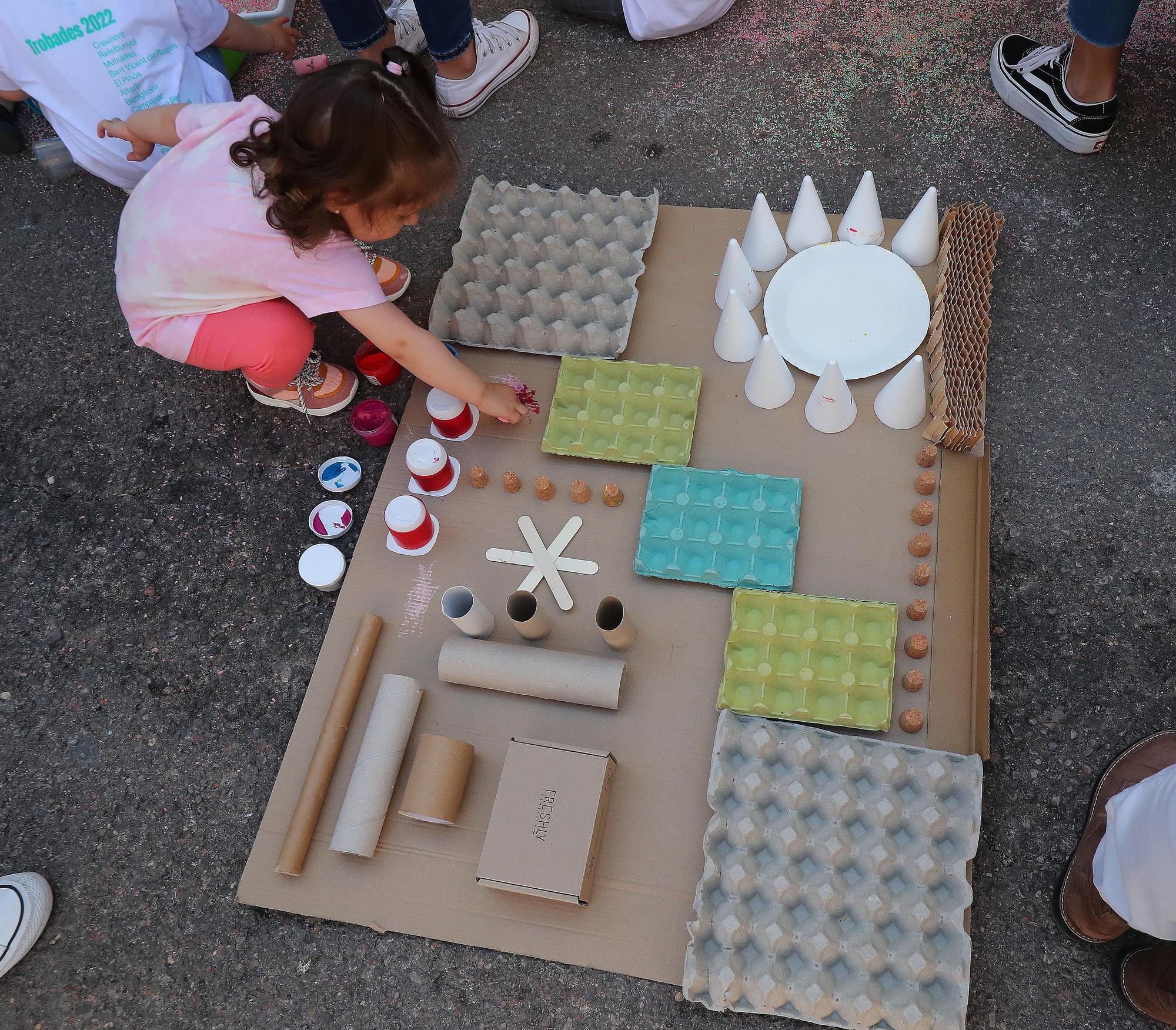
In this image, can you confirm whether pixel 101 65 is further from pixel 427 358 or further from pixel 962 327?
pixel 962 327

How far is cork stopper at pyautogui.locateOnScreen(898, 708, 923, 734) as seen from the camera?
1.19m

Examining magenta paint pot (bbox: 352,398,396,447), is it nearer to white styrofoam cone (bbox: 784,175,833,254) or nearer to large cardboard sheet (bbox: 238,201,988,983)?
large cardboard sheet (bbox: 238,201,988,983)

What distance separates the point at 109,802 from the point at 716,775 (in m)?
0.95

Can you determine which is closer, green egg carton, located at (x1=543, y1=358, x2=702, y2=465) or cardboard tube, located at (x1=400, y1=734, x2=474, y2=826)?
cardboard tube, located at (x1=400, y1=734, x2=474, y2=826)

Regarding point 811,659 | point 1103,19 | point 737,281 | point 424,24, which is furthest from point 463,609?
point 1103,19

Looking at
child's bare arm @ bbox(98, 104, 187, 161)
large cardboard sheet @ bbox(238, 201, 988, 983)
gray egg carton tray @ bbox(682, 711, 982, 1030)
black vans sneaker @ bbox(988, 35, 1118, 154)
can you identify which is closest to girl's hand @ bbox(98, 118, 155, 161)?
child's bare arm @ bbox(98, 104, 187, 161)

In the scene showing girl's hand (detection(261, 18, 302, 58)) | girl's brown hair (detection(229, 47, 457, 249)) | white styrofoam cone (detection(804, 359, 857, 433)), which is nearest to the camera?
girl's brown hair (detection(229, 47, 457, 249))

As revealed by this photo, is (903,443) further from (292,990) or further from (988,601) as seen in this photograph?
(292,990)

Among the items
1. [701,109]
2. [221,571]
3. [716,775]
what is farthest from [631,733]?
[701,109]

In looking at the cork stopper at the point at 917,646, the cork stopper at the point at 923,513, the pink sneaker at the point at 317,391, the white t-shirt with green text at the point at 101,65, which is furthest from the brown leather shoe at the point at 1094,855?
the white t-shirt with green text at the point at 101,65

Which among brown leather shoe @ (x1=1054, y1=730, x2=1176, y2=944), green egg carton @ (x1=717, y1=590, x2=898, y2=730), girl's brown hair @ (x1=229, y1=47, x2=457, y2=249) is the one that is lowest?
brown leather shoe @ (x1=1054, y1=730, x2=1176, y2=944)

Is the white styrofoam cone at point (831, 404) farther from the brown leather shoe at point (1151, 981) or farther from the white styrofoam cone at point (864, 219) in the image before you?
the brown leather shoe at point (1151, 981)

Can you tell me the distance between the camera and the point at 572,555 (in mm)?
1368

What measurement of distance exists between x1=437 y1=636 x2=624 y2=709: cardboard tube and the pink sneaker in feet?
1.83
